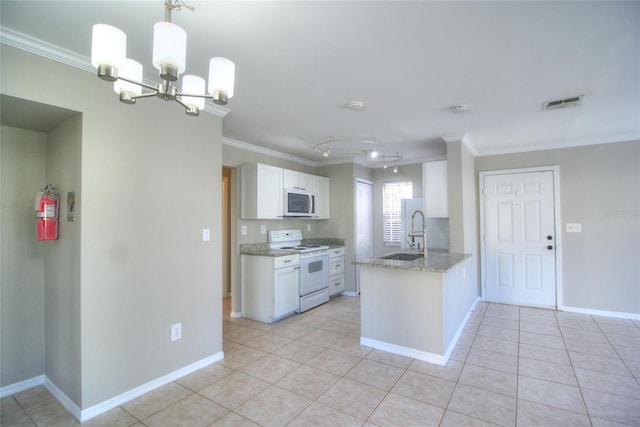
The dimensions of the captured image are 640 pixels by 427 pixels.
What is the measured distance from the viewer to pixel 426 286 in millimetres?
2910

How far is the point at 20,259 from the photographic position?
244 cm

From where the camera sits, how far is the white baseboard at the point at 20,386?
2.34 m

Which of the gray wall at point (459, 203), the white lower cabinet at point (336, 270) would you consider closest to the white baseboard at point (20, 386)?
the white lower cabinet at point (336, 270)

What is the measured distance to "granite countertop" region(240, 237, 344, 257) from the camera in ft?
13.4

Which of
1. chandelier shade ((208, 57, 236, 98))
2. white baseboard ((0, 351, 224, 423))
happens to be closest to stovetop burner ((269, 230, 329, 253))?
white baseboard ((0, 351, 224, 423))

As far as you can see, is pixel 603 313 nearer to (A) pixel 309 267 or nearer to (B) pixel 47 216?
(A) pixel 309 267

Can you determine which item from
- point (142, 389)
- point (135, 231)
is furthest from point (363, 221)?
point (142, 389)

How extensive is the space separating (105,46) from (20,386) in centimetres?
280

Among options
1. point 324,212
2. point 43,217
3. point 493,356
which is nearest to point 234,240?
point 324,212

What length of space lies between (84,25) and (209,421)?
253 cm

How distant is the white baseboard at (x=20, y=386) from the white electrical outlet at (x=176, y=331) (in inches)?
43.1

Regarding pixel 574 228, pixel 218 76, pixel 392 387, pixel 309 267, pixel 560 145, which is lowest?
pixel 392 387

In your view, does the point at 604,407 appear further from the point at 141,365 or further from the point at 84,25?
the point at 84,25

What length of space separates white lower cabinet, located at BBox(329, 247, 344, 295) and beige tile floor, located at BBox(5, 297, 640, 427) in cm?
152
